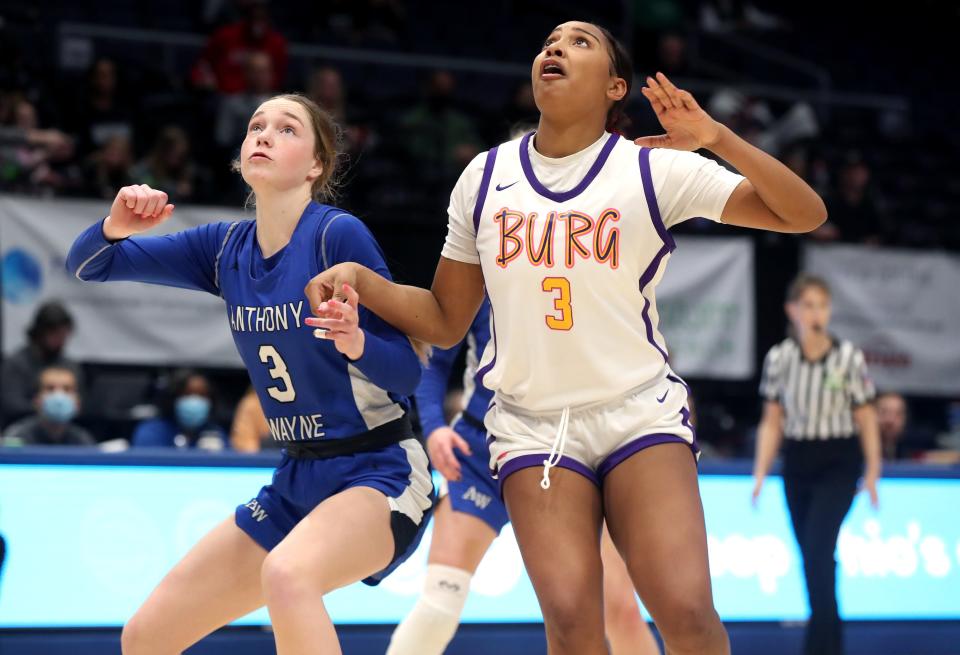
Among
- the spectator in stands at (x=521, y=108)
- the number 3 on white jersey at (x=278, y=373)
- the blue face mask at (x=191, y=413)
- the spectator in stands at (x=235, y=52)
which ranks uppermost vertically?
the spectator in stands at (x=235, y=52)

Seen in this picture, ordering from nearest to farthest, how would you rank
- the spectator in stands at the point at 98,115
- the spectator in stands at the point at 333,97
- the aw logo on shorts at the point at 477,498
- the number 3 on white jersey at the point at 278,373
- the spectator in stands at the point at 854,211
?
the number 3 on white jersey at the point at 278,373 < the aw logo on shorts at the point at 477,498 < the spectator in stands at the point at 98,115 < the spectator in stands at the point at 333,97 < the spectator in stands at the point at 854,211

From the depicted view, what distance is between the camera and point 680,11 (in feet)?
48.1

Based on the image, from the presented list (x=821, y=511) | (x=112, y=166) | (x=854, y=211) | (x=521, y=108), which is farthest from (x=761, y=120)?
(x=821, y=511)

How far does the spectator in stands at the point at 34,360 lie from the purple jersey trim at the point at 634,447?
5.85 m

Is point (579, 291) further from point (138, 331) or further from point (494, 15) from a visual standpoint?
point (494, 15)

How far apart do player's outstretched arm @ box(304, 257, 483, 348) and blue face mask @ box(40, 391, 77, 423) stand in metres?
4.54

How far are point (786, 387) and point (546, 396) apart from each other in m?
4.06

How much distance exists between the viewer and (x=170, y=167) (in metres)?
9.80

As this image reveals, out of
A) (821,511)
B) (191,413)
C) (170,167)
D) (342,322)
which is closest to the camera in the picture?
(342,322)

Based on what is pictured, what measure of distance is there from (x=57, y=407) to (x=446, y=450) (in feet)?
12.1

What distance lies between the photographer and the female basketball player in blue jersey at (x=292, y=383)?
3363 millimetres

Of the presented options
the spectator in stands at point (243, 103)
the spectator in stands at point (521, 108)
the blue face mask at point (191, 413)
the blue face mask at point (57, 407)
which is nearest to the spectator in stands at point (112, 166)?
the spectator in stands at point (243, 103)

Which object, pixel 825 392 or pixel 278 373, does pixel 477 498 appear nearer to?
pixel 278 373

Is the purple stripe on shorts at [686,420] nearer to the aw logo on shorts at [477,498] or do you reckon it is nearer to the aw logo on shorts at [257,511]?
the aw logo on shorts at [257,511]
